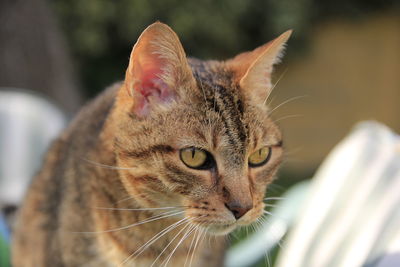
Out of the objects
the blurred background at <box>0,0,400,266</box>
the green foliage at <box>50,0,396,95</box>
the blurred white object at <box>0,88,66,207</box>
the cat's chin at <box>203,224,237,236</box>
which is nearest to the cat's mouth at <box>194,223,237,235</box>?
the cat's chin at <box>203,224,237,236</box>

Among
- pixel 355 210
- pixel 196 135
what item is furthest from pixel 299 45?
pixel 196 135

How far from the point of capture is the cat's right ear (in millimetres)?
1200

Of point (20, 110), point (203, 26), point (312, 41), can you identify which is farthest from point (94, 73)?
point (20, 110)

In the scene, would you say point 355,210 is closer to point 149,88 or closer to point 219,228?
point 219,228

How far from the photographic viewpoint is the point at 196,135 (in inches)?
50.2

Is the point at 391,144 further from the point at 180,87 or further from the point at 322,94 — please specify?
Answer: the point at 322,94

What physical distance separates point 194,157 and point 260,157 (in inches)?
7.4

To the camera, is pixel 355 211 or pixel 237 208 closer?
pixel 237 208

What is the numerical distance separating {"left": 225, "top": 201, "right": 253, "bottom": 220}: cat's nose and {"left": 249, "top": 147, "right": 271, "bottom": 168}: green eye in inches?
5.0

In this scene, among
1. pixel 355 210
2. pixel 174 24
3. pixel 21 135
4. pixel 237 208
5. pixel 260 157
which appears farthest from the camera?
pixel 174 24

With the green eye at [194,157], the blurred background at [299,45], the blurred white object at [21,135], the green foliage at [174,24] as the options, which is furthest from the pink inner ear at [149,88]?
the green foliage at [174,24]

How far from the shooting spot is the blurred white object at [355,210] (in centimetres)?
133

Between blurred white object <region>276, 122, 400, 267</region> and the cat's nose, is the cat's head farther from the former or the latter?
blurred white object <region>276, 122, 400, 267</region>

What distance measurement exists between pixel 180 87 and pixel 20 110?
172 cm
